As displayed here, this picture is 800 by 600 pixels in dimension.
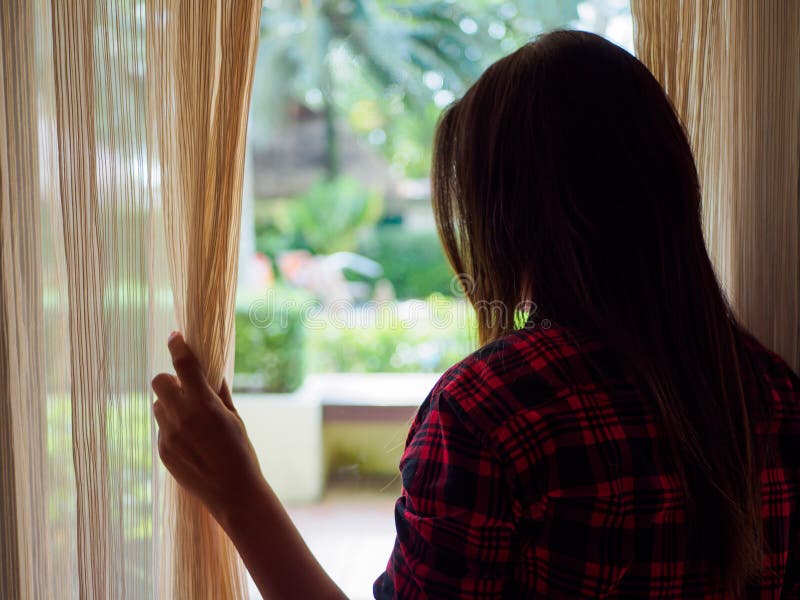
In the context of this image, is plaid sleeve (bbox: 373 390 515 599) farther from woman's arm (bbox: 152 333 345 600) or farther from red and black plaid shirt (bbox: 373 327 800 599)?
woman's arm (bbox: 152 333 345 600)

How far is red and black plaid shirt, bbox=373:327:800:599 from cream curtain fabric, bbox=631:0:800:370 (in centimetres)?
36

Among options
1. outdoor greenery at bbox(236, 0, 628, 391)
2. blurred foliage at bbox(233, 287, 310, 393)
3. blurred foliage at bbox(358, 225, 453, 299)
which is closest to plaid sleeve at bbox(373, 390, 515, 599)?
outdoor greenery at bbox(236, 0, 628, 391)

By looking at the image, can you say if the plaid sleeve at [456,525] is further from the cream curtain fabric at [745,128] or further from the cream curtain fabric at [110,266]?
the cream curtain fabric at [745,128]

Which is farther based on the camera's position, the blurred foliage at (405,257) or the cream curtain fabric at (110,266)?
the blurred foliage at (405,257)

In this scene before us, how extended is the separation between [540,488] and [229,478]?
33cm

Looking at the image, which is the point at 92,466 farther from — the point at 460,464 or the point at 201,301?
the point at 460,464

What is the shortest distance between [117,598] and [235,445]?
28cm

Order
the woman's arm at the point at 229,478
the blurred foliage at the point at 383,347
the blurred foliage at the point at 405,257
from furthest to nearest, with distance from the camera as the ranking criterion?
the blurred foliage at the point at 405,257 → the blurred foliage at the point at 383,347 → the woman's arm at the point at 229,478

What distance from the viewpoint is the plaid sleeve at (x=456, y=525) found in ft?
1.71

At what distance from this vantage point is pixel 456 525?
52 centimetres

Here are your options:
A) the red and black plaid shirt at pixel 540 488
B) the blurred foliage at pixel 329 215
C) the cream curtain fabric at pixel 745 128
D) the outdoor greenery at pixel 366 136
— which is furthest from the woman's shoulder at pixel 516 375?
the blurred foliage at pixel 329 215

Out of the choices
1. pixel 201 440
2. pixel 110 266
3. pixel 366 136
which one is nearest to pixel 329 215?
pixel 366 136

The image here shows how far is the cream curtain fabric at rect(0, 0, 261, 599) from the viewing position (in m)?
0.73

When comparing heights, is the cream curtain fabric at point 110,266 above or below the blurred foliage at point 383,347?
above
